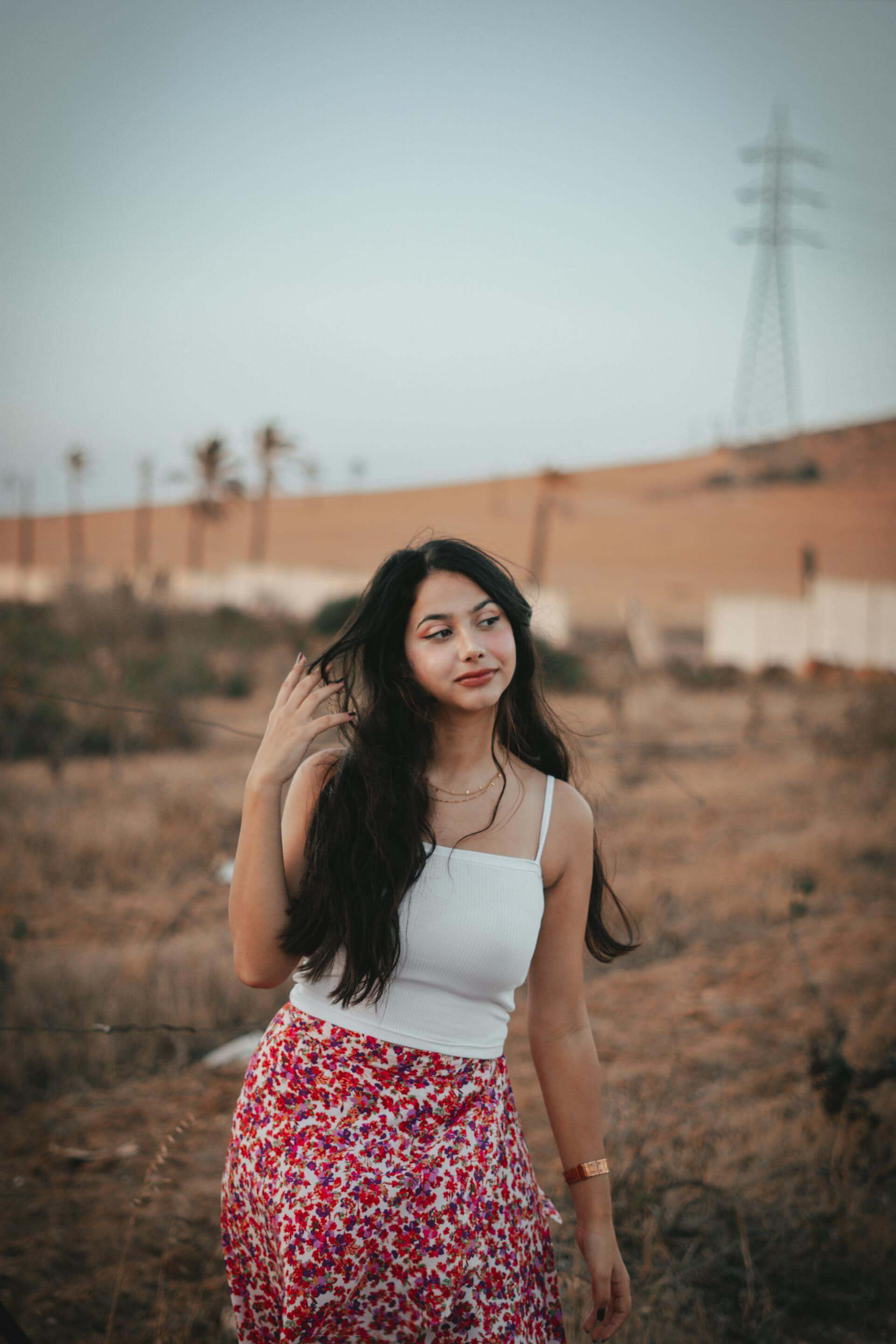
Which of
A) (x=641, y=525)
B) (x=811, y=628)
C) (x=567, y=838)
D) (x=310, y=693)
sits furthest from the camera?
(x=641, y=525)

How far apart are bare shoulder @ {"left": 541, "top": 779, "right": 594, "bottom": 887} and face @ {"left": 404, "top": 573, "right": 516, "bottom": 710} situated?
25 cm

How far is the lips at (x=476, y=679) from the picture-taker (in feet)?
5.59

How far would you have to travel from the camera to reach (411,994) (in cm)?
163

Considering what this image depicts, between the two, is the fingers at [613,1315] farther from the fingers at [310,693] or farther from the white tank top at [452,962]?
the fingers at [310,693]

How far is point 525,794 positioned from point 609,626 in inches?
1166

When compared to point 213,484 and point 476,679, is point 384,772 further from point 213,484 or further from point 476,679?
point 213,484

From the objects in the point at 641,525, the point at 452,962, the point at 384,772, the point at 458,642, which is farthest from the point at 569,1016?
the point at 641,525

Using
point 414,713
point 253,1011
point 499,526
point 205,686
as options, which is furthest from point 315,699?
point 499,526

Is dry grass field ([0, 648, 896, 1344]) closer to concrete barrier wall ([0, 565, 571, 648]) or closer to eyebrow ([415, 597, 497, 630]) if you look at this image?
eyebrow ([415, 597, 497, 630])

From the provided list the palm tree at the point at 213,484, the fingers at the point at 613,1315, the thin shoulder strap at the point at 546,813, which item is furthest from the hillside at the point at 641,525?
the fingers at the point at 613,1315

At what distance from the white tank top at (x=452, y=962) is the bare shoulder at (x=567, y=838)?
0.11 meters

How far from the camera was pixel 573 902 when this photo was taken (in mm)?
1800

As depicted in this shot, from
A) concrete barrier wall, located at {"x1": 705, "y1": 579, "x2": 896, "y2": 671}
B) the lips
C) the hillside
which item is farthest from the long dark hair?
the hillside

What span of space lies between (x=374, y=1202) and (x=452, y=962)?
40cm
